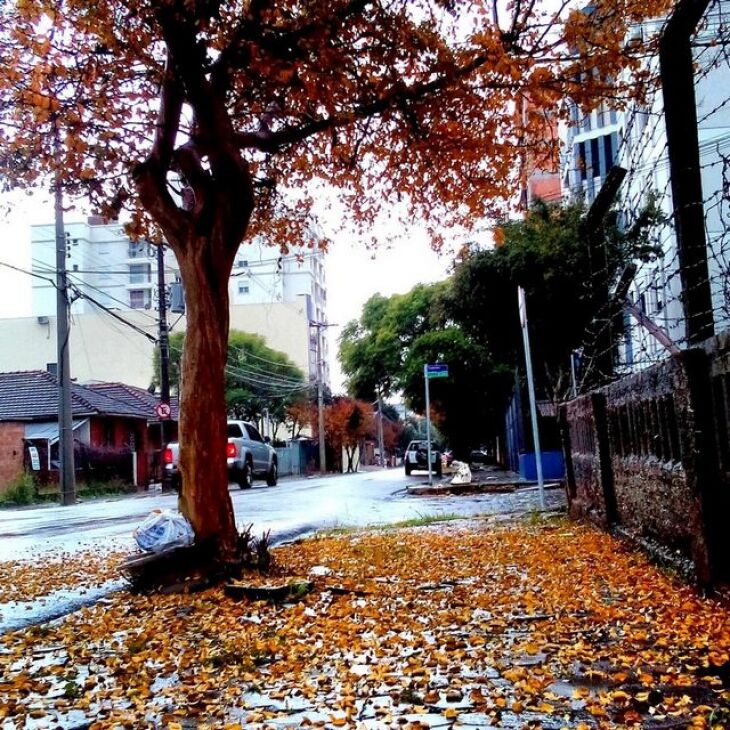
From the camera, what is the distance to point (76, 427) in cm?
3216

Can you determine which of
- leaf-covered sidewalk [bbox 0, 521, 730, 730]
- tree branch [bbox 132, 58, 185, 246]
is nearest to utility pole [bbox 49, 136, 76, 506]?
tree branch [bbox 132, 58, 185, 246]

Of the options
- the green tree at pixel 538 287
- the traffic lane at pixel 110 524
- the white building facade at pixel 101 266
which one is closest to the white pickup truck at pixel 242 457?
the traffic lane at pixel 110 524

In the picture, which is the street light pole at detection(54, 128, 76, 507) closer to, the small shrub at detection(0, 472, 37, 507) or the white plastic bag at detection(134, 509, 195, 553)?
the small shrub at detection(0, 472, 37, 507)

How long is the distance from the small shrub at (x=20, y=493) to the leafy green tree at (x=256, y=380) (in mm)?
20678

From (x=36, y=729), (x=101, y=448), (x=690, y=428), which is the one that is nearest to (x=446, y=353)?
(x=101, y=448)

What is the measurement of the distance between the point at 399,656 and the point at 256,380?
152 feet

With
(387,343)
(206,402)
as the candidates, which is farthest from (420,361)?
(206,402)

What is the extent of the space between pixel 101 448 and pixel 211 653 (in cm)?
2856

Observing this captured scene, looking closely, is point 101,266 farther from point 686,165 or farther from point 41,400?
point 686,165

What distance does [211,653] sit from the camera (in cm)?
451

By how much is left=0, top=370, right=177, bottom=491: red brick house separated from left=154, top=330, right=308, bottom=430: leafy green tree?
8902 millimetres

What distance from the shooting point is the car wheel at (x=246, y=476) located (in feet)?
81.3

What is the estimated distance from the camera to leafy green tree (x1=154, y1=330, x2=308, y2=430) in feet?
160

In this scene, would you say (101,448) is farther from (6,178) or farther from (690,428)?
(690,428)
